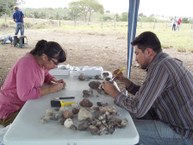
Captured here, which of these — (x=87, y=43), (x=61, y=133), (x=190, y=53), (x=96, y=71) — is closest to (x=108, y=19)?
(x=87, y=43)

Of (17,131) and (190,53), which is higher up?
(17,131)

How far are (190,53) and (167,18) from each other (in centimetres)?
875

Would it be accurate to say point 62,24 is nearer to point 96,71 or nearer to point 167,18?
point 167,18

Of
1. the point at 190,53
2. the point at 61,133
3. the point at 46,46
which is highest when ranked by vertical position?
the point at 46,46

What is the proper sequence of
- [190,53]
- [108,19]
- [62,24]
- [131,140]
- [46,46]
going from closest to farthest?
[131,140]
[46,46]
[190,53]
[62,24]
[108,19]

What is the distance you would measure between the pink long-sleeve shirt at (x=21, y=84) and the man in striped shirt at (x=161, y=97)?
1.43ft

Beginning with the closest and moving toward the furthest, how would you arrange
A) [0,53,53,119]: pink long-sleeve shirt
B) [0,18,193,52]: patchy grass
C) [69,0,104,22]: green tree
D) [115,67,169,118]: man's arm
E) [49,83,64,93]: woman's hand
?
[115,67,169,118]: man's arm, [0,53,53,119]: pink long-sleeve shirt, [49,83,64,93]: woman's hand, [0,18,193,52]: patchy grass, [69,0,104,22]: green tree

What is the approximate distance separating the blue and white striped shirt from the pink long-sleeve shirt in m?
0.53

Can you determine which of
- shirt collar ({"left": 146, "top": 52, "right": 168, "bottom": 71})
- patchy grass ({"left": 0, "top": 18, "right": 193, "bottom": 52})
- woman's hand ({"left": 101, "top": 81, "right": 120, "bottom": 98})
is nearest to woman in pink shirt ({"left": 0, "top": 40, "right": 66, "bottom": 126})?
woman's hand ({"left": 101, "top": 81, "right": 120, "bottom": 98})

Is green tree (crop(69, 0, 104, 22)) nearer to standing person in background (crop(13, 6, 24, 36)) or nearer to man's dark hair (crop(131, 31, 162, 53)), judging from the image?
standing person in background (crop(13, 6, 24, 36))

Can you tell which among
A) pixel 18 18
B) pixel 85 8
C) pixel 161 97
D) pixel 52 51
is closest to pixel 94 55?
pixel 18 18

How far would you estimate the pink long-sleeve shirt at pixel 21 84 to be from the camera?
4.94 feet

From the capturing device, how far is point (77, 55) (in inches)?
293

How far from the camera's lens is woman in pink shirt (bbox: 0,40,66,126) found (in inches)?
60.2
